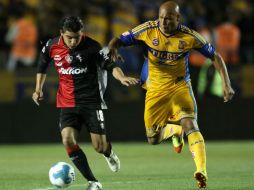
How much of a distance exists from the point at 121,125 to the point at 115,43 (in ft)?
25.4

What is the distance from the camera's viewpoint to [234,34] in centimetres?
1770

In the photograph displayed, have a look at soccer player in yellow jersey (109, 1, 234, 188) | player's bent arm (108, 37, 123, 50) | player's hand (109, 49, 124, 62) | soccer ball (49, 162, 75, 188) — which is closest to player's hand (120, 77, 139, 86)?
player's hand (109, 49, 124, 62)

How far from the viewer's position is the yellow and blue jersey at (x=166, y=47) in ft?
30.0

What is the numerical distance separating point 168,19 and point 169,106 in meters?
1.36

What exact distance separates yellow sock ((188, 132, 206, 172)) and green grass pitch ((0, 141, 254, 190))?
0.31 m

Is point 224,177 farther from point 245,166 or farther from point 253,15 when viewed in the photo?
point 253,15

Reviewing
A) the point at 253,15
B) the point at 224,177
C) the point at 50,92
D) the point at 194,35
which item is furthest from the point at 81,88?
the point at 253,15

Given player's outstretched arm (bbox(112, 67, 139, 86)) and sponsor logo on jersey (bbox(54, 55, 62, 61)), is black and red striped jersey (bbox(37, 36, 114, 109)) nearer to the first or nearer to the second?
sponsor logo on jersey (bbox(54, 55, 62, 61))

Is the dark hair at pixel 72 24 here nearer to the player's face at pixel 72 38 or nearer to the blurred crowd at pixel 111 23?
the player's face at pixel 72 38

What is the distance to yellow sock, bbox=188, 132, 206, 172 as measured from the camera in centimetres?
855

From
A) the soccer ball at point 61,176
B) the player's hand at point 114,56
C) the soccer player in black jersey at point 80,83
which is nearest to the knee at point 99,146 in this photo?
the soccer player in black jersey at point 80,83

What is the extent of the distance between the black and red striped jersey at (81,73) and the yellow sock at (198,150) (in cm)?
112

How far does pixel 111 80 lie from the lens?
16672 mm

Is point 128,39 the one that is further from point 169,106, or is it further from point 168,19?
point 169,106
